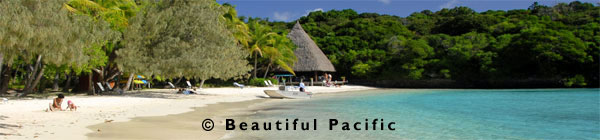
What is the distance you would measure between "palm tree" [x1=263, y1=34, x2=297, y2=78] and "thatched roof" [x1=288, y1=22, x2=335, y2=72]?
140cm

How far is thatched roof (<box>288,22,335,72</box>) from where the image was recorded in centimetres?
3506

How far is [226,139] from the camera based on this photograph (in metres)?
6.42

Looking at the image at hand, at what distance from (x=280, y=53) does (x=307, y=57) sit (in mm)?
4578

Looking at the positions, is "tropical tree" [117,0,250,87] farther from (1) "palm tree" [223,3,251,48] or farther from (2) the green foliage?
(2) the green foliage

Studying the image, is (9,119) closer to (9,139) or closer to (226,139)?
(9,139)

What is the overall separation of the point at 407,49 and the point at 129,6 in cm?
2527

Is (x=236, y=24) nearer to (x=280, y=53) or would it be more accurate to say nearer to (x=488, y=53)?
(x=280, y=53)

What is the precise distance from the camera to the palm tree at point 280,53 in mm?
31234

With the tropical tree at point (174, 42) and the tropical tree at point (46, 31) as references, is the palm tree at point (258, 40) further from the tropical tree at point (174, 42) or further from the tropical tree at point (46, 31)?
the tropical tree at point (46, 31)

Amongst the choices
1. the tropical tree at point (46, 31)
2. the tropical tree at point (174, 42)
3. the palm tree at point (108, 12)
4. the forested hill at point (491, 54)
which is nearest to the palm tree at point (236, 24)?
the palm tree at point (108, 12)

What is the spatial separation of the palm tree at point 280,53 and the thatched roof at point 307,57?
4.60ft

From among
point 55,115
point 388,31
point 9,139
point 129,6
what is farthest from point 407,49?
point 9,139

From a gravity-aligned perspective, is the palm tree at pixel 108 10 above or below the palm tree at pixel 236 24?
below

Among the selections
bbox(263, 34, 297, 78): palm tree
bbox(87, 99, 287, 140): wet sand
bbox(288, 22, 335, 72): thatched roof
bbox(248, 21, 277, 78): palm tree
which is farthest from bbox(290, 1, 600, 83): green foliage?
bbox(87, 99, 287, 140): wet sand
